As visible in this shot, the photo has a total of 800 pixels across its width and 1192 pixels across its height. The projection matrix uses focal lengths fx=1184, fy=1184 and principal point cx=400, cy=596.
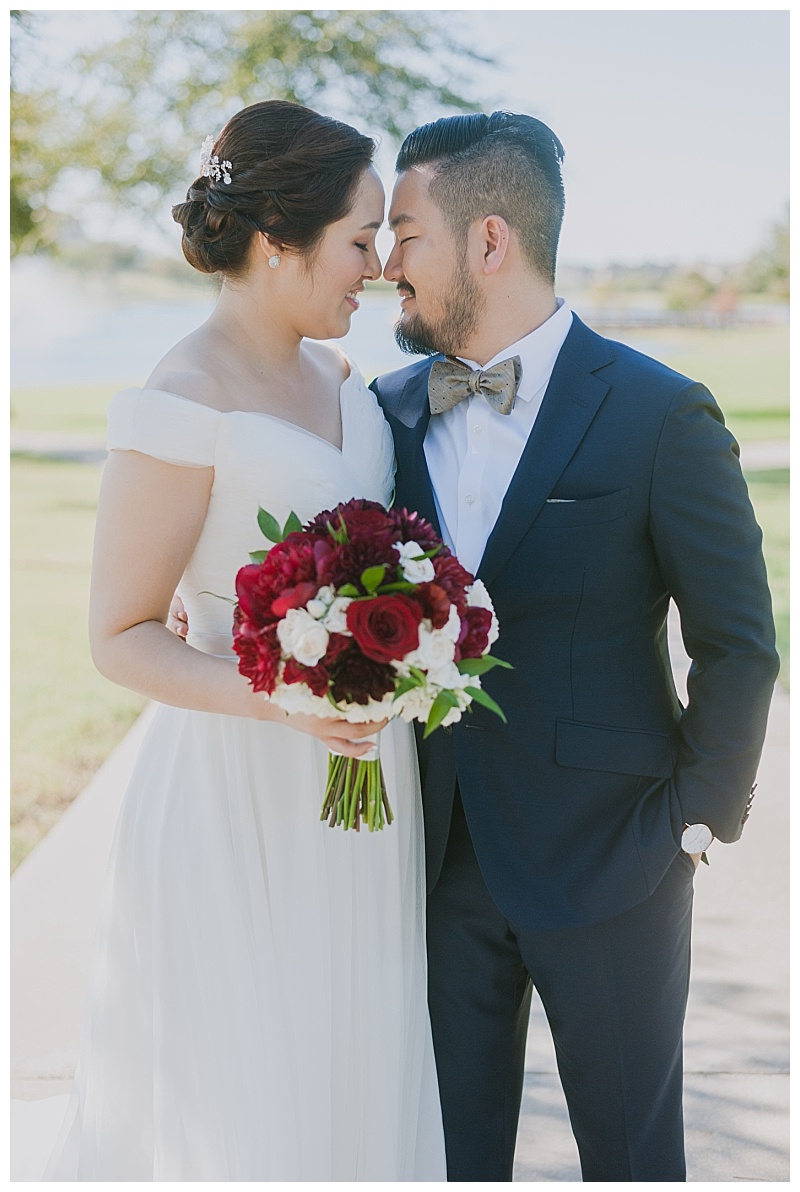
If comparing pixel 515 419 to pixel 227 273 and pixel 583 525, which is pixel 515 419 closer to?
pixel 583 525

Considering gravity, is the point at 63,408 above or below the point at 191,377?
above

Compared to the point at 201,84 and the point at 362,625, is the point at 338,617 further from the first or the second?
the point at 201,84

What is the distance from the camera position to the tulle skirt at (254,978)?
2.62m

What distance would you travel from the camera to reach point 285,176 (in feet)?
8.67

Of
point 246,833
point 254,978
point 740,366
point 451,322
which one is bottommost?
point 254,978

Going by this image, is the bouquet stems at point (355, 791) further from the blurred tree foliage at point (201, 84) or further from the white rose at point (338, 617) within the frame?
the blurred tree foliage at point (201, 84)

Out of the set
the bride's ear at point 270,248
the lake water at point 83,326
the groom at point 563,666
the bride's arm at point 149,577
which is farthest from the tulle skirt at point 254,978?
the lake water at point 83,326

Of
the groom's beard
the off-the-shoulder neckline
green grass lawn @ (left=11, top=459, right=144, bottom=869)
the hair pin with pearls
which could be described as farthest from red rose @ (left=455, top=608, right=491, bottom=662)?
green grass lawn @ (left=11, top=459, right=144, bottom=869)

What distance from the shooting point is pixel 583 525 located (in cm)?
250

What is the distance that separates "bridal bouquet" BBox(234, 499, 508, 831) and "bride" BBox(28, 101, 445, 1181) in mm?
463

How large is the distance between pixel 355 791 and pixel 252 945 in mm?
520

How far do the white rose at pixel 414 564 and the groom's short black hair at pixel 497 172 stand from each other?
98 cm

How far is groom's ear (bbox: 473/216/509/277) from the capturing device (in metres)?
2.71

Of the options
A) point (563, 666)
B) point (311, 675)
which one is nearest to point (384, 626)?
point (311, 675)
